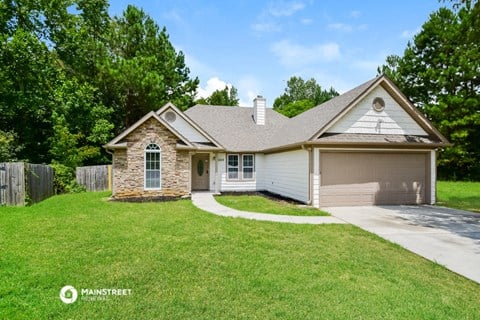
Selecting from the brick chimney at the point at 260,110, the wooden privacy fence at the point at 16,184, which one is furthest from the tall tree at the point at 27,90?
the brick chimney at the point at 260,110

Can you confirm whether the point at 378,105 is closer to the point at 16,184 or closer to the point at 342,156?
the point at 342,156

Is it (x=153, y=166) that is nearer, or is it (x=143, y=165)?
(x=143, y=165)

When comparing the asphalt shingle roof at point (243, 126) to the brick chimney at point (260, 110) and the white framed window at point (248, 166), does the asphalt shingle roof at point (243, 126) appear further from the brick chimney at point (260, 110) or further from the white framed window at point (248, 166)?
the white framed window at point (248, 166)

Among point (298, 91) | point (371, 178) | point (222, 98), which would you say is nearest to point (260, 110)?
point (371, 178)

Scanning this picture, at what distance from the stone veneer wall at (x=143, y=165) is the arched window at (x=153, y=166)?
158mm

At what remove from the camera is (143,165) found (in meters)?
14.0

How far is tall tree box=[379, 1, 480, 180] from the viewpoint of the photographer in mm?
Result: 25156

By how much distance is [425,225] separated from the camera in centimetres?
855

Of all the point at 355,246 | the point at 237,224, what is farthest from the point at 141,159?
the point at 355,246

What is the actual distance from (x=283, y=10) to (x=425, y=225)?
10399mm

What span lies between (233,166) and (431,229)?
11318 mm

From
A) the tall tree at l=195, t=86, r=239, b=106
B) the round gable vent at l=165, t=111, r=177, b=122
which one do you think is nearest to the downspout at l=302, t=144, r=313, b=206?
the round gable vent at l=165, t=111, r=177, b=122

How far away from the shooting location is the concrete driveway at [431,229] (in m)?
5.68

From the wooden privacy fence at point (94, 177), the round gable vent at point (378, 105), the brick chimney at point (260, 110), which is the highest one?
the brick chimney at point (260, 110)
